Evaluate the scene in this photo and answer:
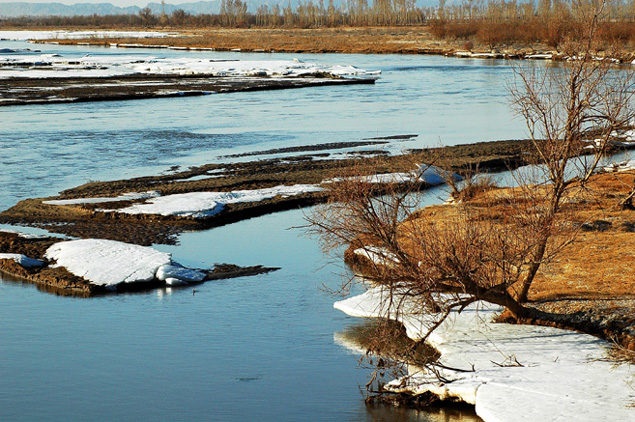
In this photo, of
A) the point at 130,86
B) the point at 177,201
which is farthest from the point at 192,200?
the point at 130,86

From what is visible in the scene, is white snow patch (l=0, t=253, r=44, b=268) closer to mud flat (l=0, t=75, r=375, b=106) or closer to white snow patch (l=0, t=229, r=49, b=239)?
white snow patch (l=0, t=229, r=49, b=239)

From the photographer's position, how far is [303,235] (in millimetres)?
16453

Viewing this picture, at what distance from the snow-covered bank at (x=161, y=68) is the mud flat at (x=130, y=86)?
7.67 ft

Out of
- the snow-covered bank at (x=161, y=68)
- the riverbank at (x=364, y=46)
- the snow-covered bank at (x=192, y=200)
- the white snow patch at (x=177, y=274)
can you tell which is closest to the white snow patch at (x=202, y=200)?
the snow-covered bank at (x=192, y=200)

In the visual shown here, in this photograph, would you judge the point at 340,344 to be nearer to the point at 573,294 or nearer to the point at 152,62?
the point at 573,294

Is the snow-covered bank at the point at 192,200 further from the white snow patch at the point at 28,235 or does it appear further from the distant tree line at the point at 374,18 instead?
the distant tree line at the point at 374,18

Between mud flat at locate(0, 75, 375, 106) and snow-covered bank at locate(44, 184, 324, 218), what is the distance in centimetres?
2115

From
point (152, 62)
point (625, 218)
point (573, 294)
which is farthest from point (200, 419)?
point (152, 62)

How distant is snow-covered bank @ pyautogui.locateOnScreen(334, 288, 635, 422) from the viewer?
314 inches

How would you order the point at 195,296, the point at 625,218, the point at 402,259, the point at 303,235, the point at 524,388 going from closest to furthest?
the point at 524,388, the point at 402,259, the point at 195,296, the point at 625,218, the point at 303,235

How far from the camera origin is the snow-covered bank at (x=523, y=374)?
7969mm

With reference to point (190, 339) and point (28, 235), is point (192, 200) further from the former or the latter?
point (190, 339)

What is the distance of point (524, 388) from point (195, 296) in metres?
5.76

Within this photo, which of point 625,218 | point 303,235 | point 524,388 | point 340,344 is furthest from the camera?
point 303,235
